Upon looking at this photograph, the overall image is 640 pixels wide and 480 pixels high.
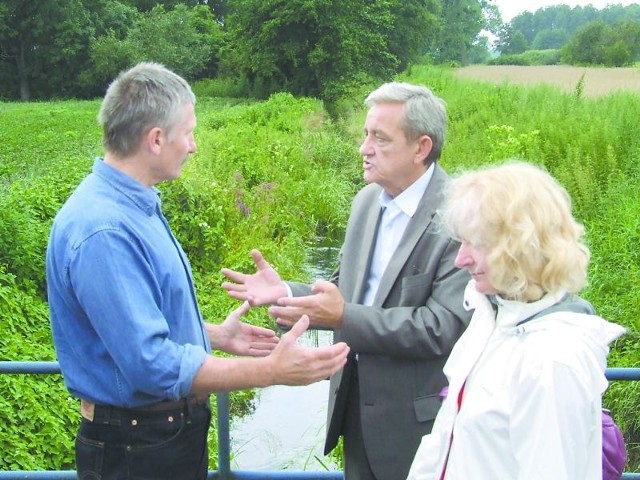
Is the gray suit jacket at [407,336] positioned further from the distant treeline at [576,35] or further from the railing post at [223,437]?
the distant treeline at [576,35]

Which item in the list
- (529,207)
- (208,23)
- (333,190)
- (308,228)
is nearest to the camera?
(529,207)

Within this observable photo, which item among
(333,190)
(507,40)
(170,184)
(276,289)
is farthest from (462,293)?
(507,40)

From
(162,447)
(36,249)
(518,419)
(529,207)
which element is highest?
(529,207)

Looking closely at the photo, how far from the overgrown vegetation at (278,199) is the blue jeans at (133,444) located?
1.42 metres

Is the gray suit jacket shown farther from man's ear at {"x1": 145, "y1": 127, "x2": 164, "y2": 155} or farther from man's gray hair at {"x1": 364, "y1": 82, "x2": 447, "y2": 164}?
man's ear at {"x1": 145, "y1": 127, "x2": 164, "y2": 155}

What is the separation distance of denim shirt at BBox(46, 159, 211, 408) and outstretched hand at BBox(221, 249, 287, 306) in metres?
0.49

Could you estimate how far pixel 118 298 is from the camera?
1929 mm

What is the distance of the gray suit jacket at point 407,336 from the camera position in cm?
246

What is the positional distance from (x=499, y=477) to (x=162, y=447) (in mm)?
890

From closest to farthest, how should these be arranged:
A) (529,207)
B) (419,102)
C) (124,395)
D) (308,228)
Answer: (529,207) → (124,395) → (419,102) → (308,228)

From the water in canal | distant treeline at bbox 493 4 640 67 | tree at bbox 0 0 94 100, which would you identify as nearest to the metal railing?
the water in canal

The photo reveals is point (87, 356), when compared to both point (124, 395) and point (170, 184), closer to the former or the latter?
point (124, 395)

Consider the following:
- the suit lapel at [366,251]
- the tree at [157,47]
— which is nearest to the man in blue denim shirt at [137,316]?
the suit lapel at [366,251]

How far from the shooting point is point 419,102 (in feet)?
8.89
